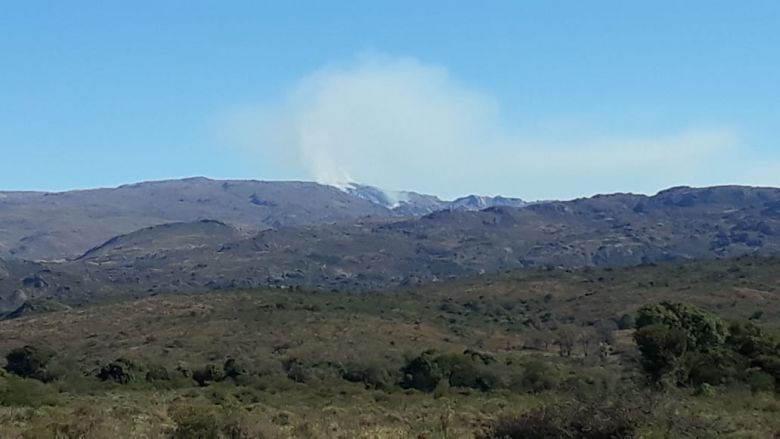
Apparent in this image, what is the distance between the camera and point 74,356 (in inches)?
2766

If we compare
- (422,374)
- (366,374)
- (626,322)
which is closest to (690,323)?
(422,374)

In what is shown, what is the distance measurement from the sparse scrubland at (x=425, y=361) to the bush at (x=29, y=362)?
0.39 ft

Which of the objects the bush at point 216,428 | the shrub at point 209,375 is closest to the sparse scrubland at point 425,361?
the bush at point 216,428

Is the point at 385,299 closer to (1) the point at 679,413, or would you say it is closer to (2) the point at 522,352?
(2) the point at 522,352

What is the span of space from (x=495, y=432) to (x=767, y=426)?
5812mm

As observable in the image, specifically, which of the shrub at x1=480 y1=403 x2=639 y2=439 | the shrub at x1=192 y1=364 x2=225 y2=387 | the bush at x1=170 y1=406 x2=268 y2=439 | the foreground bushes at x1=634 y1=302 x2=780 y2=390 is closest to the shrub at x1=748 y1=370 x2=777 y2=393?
the foreground bushes at x1=634 y1=302 x2=780 y2=390

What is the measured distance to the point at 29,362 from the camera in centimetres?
5469

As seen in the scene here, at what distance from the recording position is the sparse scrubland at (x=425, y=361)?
1888 centimetres

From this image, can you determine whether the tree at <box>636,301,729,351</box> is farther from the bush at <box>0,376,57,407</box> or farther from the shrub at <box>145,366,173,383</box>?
the bush at <box>0,376,57,407</box>

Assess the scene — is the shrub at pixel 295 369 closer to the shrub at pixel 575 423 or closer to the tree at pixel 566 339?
the tree at pixel 566 339

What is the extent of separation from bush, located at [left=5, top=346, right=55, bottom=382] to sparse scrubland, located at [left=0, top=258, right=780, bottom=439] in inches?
4.7

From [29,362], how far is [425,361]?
21164 millimetres

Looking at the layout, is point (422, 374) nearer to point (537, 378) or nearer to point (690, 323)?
point (537, 378)

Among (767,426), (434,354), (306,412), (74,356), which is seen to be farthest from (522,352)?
(767,426)
